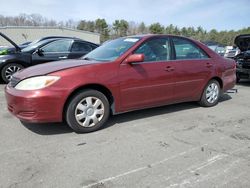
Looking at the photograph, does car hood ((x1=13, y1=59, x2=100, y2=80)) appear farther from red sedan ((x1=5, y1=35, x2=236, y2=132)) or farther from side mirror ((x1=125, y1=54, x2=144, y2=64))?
side mirror ((x1=125, y1=54, x2=144, y2=64))

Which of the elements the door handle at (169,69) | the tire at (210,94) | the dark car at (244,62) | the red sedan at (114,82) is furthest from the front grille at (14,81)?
the dark car at (244,62)

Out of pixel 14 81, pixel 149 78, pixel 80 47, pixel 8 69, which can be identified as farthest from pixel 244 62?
pixel 8 69

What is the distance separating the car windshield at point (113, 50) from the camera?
4.68m

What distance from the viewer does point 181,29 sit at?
6912 cm

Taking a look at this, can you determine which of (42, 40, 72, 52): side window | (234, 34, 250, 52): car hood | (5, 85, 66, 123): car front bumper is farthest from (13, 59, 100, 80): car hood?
(234, 34, 250, 52): car hood

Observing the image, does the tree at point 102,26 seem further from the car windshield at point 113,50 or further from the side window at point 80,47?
the car windshield at point 113,50

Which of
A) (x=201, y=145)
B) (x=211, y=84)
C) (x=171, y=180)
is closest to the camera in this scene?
(x=171, y=180)

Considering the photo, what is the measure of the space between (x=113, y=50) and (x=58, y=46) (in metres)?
4.51

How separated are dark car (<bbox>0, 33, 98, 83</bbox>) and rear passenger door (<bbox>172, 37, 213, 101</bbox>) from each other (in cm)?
455

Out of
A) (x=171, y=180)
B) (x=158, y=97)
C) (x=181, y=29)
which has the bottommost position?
(x=171, y=180)

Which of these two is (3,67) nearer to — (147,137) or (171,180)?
(147,137)

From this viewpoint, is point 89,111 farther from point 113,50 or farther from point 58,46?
point 58,46

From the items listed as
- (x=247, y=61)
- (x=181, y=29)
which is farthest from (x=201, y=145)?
(x=181, y=29)

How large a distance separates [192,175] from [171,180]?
27cm
